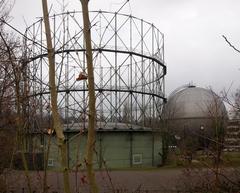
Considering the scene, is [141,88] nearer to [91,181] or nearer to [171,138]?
[171,138]

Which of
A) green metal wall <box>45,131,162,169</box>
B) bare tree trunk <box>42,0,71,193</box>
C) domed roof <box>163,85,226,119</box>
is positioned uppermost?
domed roof <box>163,85,226,119</box>

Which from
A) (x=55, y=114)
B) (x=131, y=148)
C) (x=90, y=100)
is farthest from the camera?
(x=131, y=148)

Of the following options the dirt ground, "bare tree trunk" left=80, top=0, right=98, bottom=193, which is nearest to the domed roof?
the dirt ground

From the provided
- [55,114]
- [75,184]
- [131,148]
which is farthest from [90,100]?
[131,148]

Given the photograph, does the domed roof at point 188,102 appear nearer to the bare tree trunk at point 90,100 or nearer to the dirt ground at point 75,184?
the dirt ground at point 75,184

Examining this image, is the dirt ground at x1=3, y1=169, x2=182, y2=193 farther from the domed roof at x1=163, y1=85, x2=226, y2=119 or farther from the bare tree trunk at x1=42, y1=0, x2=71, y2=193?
the domed roof at x1=163, y1=85, x2=226, y2=119

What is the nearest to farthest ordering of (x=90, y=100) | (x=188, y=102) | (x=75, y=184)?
(x=90, y=100), (x=75, y=184), (x=188, y=102)

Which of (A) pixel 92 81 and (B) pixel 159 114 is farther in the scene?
(B) pixel 159 114

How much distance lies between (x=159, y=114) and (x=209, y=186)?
28714 mm

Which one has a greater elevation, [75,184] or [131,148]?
[75,184]

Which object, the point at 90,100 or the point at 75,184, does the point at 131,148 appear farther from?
the point at 90,100

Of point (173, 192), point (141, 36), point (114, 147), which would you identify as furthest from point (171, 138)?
point (173, 192)

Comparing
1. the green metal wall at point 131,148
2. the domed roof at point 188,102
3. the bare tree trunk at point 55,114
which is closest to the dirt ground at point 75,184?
the bare tree trunk at point 55,114

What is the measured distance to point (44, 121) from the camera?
3268 millimetres
